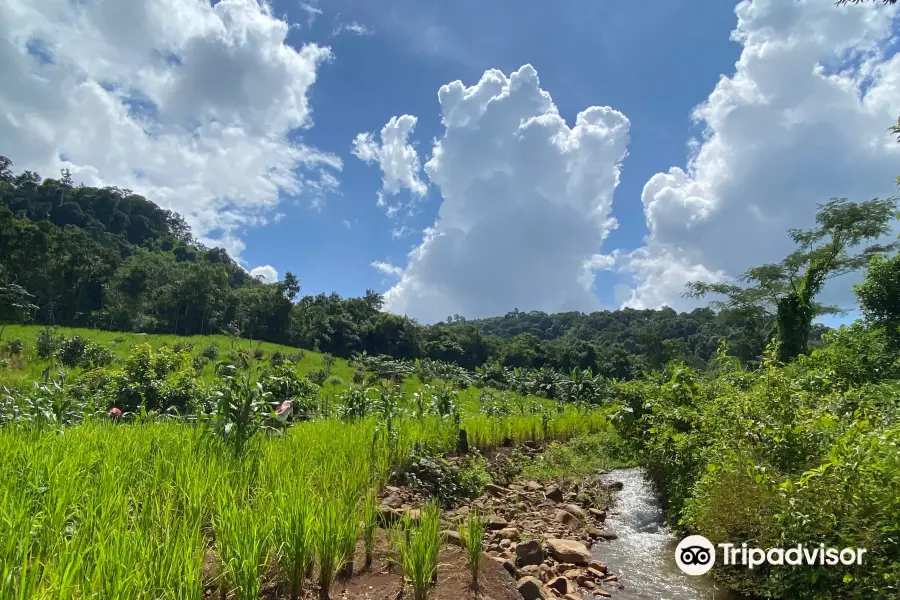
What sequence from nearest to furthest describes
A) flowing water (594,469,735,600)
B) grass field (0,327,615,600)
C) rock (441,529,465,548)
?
grass field (0,327,615,600)
rock (441,529,465,548)
flowing water (594,469,735,600)

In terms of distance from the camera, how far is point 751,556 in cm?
462

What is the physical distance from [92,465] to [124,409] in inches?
329

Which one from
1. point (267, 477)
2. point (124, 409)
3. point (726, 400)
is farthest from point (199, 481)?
point (124, 409)

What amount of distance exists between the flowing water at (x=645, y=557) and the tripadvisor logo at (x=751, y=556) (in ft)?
0.52

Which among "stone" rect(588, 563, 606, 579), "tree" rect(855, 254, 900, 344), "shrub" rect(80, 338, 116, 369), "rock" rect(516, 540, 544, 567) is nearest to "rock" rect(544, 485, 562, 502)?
"stone" rect(588, 563, 606, 579)

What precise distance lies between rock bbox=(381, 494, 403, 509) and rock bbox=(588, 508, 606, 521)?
12.4 ft

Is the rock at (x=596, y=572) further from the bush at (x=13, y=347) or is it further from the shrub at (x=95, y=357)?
the bush at (x=13, y=347)

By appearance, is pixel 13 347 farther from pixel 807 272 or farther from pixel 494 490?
pixel 807 272

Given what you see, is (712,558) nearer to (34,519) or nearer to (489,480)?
(489,480)

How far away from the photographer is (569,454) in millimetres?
12680

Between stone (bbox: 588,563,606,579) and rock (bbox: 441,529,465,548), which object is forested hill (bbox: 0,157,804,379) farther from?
rock (bbox: 441,529,465,548)

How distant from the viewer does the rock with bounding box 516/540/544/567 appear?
534 cm

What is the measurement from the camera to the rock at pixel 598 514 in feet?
26.8

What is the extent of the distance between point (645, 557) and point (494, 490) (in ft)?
9.07
